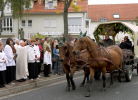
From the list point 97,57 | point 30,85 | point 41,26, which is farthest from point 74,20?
point 97,57

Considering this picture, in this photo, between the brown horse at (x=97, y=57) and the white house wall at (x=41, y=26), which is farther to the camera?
the white house wall at (x=41, y=26)

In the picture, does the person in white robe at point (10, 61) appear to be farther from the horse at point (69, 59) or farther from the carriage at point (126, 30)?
the carriage at point (126, 30)

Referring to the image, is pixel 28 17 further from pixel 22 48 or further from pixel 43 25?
pixel 22 48

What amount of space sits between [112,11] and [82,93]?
58.0 m

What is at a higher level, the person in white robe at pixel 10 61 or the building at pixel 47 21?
the building at pixel 47 21

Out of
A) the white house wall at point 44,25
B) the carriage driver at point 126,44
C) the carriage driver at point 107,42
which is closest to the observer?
the carriage driver at point 107,42

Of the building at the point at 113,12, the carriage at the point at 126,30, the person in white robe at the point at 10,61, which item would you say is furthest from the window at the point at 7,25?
the person in white robe at the point at 10,61

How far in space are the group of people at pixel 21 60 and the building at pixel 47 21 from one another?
39.0 metres

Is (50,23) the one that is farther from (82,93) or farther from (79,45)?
(79,45)

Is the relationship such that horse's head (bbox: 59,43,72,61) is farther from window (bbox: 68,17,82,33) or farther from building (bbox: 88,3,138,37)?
building (bbox: 88,3,138,37)

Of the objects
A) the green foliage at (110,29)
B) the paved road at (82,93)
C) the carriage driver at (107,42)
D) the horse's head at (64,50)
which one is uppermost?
the green foliage at (110,29)

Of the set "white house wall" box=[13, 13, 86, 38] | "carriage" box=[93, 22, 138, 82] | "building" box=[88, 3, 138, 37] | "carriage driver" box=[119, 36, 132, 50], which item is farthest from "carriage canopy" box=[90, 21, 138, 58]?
"building" box=[88, 3, 138, 37]

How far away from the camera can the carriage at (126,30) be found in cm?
1527

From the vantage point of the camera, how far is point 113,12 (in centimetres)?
6856
